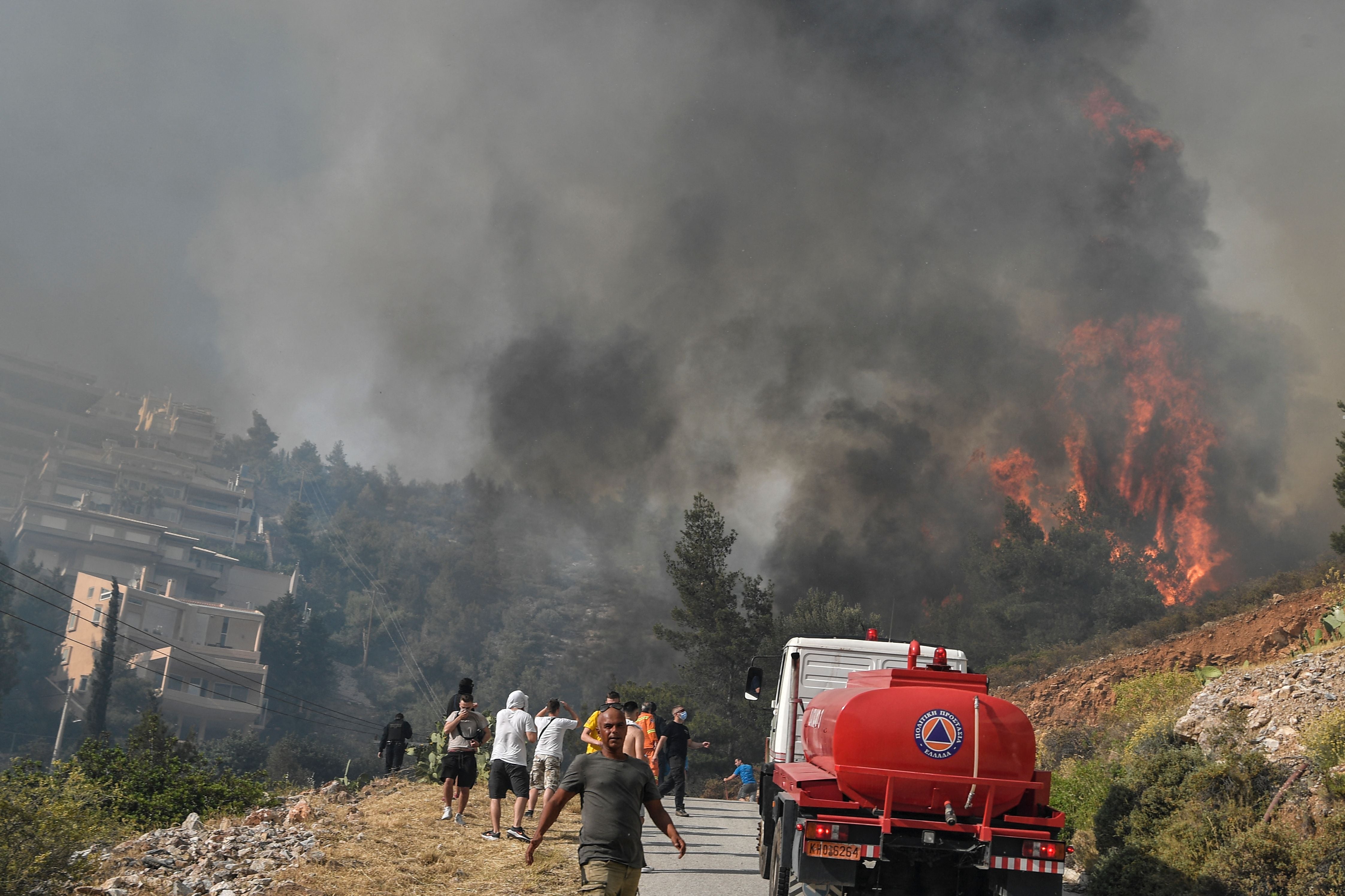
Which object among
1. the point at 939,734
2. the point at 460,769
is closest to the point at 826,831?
the point at 939,734

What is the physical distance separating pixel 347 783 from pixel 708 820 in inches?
325

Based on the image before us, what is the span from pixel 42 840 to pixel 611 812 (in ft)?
25.1

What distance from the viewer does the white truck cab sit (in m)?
11.2

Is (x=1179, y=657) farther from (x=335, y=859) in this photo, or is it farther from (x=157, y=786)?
(x=335, y=859)

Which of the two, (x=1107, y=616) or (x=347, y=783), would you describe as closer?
(x=347, y=783)

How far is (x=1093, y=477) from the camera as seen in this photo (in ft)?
234

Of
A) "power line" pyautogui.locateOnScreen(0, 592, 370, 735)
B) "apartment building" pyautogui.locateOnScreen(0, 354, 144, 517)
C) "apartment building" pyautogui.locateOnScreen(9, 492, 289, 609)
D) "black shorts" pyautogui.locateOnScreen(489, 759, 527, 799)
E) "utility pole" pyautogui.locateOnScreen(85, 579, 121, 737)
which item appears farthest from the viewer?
"apartment building" pyautogui.locateOnScreen(0, 354, 144, 517)

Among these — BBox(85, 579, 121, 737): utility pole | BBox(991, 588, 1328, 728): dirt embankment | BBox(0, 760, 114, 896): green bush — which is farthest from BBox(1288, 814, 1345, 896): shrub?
BBox(85, 579, 121, 737): utility pole

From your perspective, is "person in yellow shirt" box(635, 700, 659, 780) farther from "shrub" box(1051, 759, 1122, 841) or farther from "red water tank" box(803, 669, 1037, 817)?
"red water tank" box(803, 669, 1037, 817)

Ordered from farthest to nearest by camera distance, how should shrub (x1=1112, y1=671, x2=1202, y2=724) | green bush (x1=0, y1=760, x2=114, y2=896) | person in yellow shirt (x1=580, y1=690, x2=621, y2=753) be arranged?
shrub (x1=1112, y1=671, x2=1202, y2=724) < person in yellow shirt (x1=580, y1=690, x2=621, y2=753) < green bush (x1=0, y1=760, x2=114, y2=896)

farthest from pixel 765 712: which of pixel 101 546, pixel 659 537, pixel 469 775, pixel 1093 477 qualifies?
pixel 101 546

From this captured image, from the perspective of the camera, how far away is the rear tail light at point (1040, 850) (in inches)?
291

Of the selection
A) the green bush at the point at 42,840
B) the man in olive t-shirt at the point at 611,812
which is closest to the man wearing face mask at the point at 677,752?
the green bush at the point at 42,840

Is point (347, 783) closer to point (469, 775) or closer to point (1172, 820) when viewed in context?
point (469, 775)
